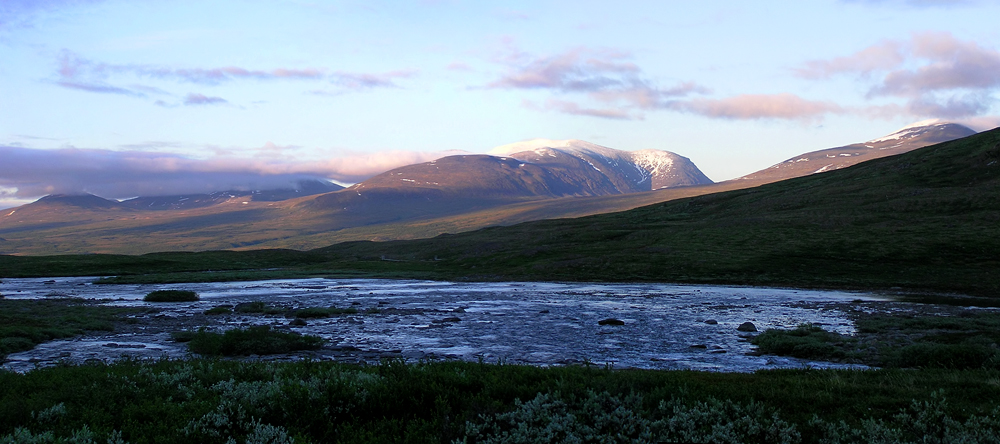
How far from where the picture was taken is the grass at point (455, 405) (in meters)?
11.2

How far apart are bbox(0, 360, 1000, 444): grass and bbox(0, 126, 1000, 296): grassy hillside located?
58.1 metres

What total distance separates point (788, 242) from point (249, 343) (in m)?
90.5

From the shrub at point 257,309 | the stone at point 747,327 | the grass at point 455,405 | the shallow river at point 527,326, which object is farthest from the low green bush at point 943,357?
the shrub at point 257,309

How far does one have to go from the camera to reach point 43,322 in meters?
35.1

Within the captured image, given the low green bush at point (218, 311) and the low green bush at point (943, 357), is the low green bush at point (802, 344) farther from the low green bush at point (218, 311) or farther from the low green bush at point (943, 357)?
the low green bush at point (218, 311)

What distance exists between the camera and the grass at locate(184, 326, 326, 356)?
26.4 meters

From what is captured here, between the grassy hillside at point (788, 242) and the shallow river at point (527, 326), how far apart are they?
1875 centimetres

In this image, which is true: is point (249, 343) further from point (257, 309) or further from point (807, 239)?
point (807, 239)

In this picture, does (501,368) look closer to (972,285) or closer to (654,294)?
(654,294)

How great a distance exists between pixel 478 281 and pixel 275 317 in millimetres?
46532

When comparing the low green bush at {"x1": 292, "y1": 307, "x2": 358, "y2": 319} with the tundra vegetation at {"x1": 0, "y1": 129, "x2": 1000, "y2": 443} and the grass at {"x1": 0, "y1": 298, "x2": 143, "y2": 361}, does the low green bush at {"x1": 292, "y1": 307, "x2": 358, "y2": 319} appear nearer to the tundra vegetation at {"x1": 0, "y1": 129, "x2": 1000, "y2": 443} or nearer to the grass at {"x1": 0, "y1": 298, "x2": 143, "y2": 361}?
the grass at {"x1": 0, "y1": 298, "x2": 143, "y2": 361}

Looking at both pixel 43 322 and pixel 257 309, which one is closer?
pixel 43 322

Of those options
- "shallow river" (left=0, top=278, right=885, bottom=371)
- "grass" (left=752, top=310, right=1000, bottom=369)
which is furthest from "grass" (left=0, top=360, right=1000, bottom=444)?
"grass" (left=752, top=310, right=1000, bottom=369)

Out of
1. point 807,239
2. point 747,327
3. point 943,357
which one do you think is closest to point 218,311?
point 747,327
